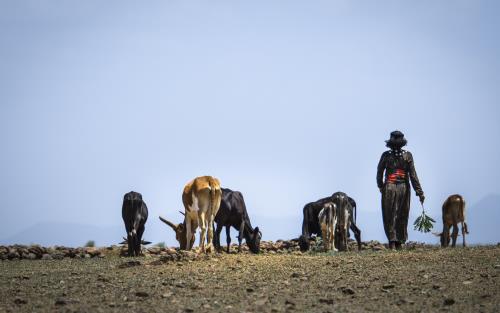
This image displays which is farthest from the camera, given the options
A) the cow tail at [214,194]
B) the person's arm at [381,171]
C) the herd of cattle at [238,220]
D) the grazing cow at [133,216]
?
the grazing cow at [133,216]

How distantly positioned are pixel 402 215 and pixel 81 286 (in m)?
10.6

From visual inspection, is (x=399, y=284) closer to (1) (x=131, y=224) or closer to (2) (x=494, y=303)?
(2) (x=494, y=303)

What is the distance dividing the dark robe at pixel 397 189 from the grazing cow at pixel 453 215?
3.32m

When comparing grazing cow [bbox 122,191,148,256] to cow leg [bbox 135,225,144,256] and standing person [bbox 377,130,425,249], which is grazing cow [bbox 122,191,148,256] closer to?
cow leg [bbox 135,225,144,256]

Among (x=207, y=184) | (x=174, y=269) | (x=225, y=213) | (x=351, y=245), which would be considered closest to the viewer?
(x=174, y=269)

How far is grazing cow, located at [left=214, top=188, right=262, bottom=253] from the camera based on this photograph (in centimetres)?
2438

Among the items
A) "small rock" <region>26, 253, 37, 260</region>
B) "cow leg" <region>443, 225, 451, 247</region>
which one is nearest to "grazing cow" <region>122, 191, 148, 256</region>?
"small rock" <region>26, 253, 37, 260</region>

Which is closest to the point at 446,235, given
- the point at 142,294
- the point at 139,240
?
the point at 139,240

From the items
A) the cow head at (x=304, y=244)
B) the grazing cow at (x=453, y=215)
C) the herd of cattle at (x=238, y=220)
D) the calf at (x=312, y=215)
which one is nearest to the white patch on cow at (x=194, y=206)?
the herd of cattle at (x=238, y=220)

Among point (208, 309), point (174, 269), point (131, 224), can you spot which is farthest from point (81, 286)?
point (131, 224)

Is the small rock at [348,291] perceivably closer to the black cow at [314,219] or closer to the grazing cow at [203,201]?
the grazing cow at [203,201]

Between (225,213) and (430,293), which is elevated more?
(225,213)

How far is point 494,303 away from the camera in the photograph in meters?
13.3

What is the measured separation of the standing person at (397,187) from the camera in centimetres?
2220
